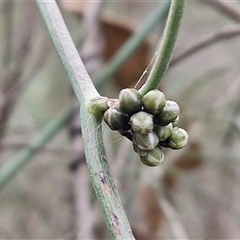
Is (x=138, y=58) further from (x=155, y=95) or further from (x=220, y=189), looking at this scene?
(x=155, y=95)

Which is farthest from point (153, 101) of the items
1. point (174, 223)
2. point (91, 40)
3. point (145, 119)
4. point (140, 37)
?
point (91, 40)

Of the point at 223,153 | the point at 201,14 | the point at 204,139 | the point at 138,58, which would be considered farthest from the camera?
the point at 201,14

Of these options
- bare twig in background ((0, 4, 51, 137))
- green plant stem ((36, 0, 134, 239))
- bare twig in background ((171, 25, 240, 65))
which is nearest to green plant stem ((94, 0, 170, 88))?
bare twig in background ((171, 25, 240, 65))

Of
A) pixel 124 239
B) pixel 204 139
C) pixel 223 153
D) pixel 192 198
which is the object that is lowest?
pixel 124 239

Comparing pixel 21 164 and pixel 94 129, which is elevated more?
pixel 21 164

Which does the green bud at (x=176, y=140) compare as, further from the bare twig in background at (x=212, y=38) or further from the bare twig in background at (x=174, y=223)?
the bare twig in background at (x=174, y=223)

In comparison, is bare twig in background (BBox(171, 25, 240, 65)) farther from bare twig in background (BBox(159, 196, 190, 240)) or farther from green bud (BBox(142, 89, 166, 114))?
green bud (BBox(142, 89, 166, 114))

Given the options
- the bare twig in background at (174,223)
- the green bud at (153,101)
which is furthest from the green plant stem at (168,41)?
the bare twig in background at (174,223)

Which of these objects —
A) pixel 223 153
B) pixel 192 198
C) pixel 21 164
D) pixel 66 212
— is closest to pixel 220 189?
pixel 192 198

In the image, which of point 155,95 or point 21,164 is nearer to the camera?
point 155,95
